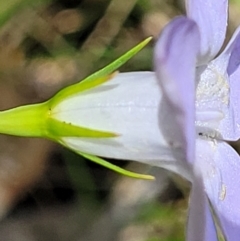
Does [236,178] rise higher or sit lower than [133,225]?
higher

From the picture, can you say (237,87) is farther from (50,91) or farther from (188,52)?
(50,91)

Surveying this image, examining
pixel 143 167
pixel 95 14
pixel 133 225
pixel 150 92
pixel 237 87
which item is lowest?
pixel 133 225

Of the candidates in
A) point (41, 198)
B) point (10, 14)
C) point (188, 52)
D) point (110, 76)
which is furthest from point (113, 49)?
point (188, 52)

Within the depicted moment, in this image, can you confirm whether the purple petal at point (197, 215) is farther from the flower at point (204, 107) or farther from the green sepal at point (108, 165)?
the green sepal at point (108, 165)

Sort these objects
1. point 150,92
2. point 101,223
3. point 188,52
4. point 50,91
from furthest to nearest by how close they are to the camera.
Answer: point 50,91
point 101,223
point 150,92
point 188,52

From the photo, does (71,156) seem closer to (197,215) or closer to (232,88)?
(232,88)

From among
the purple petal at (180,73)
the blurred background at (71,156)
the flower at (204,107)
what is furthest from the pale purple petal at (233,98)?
the blurred background at (71,156)

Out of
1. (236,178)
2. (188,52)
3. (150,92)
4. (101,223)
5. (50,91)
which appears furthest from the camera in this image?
(50,91)
